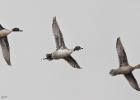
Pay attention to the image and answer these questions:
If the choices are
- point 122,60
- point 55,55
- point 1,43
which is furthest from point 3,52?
point 122,60

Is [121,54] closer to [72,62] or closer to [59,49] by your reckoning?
[72,62]

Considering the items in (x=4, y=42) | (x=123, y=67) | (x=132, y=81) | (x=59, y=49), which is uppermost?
(x=4, y=42)

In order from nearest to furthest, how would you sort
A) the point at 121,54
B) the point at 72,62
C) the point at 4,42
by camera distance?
the point at 121,54 → the point at 72,62 → the point at 4,42

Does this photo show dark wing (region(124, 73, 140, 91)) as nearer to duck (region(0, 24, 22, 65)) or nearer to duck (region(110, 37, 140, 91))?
duck (region(110, 37, 140, 91))

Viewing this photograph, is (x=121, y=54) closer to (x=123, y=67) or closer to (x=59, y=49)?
(x=123, y=67)

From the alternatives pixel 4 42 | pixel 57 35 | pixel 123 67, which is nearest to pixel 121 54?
pixel 123 67

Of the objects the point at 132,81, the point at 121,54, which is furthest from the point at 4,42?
the point at 132,81

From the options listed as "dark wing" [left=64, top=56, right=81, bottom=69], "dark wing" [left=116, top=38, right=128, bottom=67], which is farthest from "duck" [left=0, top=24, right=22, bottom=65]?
"dark wing" [left=116, top=38, right=128, bottom=67]

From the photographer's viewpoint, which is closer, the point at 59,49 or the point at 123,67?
the point at 123,67

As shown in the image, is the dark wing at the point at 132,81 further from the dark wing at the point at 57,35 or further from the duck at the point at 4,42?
the duck at the point at 4,42

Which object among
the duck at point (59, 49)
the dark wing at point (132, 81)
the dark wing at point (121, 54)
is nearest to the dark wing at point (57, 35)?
the duck at point (59, 49)

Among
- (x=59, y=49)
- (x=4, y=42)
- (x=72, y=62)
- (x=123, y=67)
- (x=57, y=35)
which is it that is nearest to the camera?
(x=123, y=67)

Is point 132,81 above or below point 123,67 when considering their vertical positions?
below

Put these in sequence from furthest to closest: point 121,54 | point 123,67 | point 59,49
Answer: point 59,49
point 123,67
point 121,54
